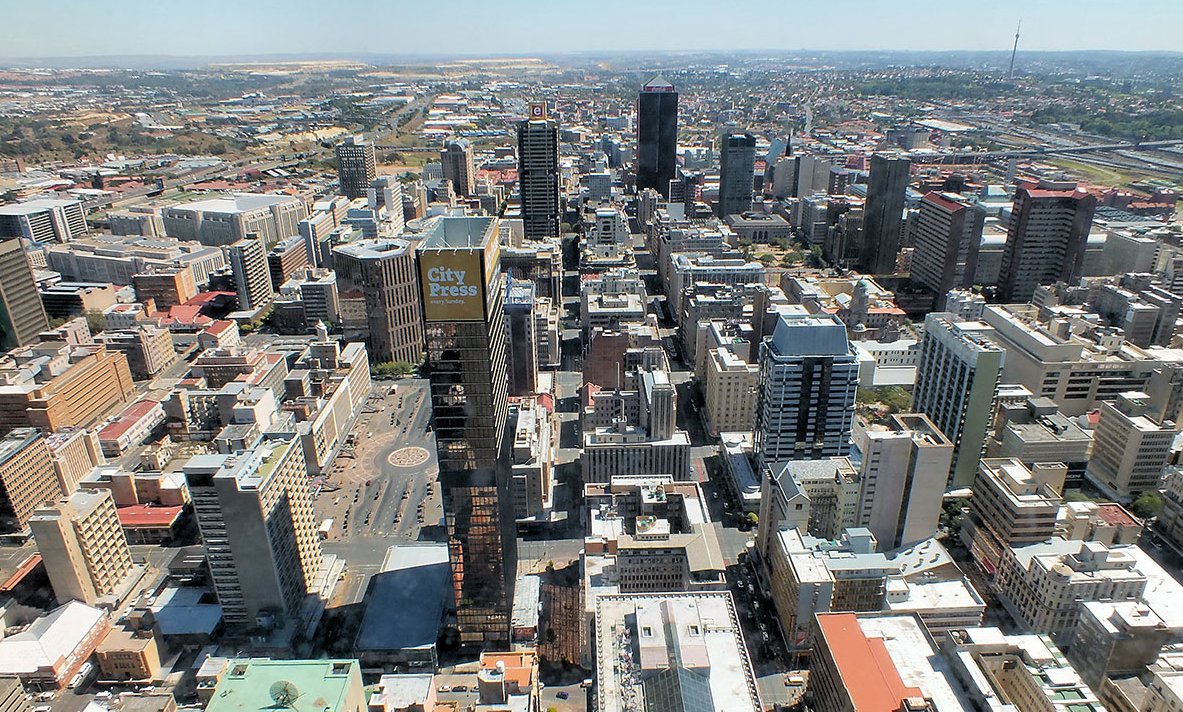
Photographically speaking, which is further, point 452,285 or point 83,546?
point 83,546

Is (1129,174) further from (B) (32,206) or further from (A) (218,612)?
(B) (32,206)

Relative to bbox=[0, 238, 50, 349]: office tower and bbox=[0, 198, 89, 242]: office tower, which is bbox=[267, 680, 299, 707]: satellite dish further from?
bbox=[0, 198, 89, 242]: office tower

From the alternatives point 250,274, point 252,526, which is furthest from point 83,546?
point 250,274

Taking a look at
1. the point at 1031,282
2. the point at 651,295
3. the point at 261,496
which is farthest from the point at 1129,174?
the point at 261,496

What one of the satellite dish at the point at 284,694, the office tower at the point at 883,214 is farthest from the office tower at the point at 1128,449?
the satellite dish at the point at 284,694

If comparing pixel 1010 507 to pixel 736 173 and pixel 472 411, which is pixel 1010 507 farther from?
pixel 736 173
